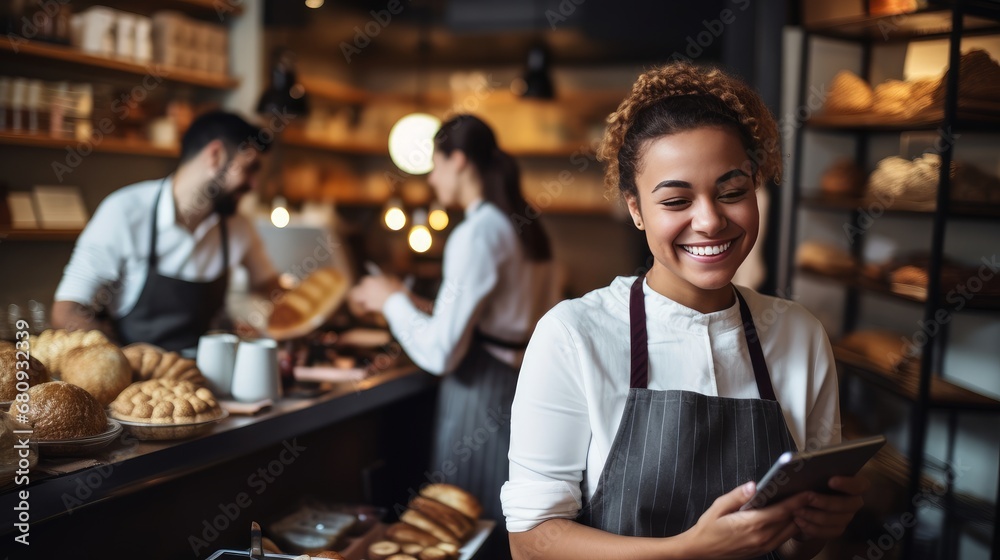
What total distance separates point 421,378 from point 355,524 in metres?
0.85

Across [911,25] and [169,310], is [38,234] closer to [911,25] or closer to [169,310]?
[169,310]

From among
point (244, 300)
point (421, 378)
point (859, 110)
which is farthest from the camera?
point (244, 300)

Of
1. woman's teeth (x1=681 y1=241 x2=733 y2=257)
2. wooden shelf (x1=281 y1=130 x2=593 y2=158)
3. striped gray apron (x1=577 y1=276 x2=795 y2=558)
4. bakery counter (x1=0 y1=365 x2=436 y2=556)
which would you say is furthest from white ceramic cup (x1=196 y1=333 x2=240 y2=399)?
wooden shelf (x1=281 y1=130 x2=593 y2=158)

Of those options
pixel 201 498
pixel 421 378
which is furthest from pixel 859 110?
pixel 201 498

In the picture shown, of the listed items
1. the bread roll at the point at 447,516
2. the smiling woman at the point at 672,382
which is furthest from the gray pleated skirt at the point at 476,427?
the smiling woman at the point at 672,382

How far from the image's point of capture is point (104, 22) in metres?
4.08

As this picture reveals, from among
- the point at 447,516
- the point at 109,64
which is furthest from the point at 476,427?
the point at 109,64

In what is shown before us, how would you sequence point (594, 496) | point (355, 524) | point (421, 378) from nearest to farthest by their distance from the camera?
point (594, 496)
point (355, 524)
point (421, 378)

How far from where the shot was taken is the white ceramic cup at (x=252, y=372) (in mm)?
2104

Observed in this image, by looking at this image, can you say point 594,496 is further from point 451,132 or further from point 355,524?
point 451,132

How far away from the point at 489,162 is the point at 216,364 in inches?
49.2

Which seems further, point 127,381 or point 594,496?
point 127,381

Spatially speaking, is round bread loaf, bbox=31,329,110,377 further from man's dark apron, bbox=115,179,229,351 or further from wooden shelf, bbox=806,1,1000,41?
wooden shelf, bbox=806,1,1000,41

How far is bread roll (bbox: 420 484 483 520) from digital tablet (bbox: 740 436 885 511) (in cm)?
106
